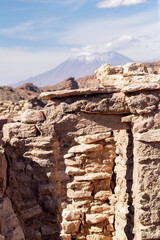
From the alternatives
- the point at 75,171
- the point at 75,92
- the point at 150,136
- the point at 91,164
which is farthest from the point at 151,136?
the point at 75,171

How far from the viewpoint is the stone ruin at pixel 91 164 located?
5551mm

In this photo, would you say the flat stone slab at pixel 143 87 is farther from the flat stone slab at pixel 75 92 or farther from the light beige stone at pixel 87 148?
the light beige stone at pixel 87 148

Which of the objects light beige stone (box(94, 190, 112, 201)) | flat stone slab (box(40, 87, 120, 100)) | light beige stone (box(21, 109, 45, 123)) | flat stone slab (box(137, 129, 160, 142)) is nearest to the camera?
flat stone slab (box(137, 129, 160, 142))

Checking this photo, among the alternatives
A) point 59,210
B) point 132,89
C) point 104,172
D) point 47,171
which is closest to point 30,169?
point 47,171

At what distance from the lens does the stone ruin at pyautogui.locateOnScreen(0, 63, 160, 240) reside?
5.55 metres

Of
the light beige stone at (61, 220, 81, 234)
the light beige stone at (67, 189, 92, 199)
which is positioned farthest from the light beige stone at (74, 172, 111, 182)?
the light beige stone at (61, 220, 81, 234)

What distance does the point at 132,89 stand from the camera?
554 cm

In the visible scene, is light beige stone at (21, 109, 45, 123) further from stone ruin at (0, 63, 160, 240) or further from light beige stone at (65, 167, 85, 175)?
light beige stone at (65, 167, 85, 175)

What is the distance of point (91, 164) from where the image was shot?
7.25 meters

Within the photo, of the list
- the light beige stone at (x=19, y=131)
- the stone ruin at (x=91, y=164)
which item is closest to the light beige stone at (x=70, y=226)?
the stone ruin at (x=91, y=164)

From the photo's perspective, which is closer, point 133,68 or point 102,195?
point 133,68

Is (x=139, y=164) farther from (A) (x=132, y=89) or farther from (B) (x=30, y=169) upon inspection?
(B) (x=30, y=169)

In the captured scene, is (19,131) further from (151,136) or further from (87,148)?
(151,136)

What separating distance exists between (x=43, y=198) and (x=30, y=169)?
1.79 ft
